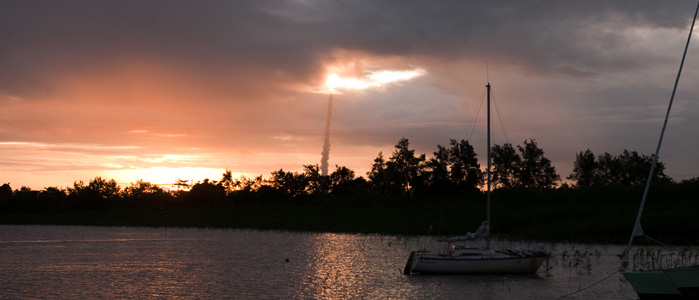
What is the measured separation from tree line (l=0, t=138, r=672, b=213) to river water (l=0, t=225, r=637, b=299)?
64037 millimetres

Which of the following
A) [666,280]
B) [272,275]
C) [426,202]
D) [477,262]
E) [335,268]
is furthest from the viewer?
[426,202]

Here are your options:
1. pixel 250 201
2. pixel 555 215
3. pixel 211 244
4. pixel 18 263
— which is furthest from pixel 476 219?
pixel 250 201

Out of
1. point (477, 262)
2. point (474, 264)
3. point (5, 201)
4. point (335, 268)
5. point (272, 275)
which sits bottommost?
point (272, 275)

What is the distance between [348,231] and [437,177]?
4366cm

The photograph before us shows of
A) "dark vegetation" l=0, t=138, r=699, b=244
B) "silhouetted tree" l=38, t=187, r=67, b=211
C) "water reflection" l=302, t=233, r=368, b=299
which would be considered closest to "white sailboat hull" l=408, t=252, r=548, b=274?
"water reflection" l=302, t=233, r=368, b=299

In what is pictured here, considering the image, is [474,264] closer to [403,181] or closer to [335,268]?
[335,268]

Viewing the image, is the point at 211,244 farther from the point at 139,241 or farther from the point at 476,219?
the point at 476,219

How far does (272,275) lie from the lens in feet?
149

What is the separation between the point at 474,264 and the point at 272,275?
564 inches

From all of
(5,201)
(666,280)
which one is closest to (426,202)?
(666,280)

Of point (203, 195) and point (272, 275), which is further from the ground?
point (203, 195)

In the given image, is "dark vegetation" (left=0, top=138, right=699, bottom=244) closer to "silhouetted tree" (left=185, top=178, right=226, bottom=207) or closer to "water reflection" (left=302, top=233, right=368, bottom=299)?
"silhouetted tree" (left=185, top=178, right=226, bottom=207)

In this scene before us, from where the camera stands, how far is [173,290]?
125 feet

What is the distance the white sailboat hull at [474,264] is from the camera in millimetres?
42594
